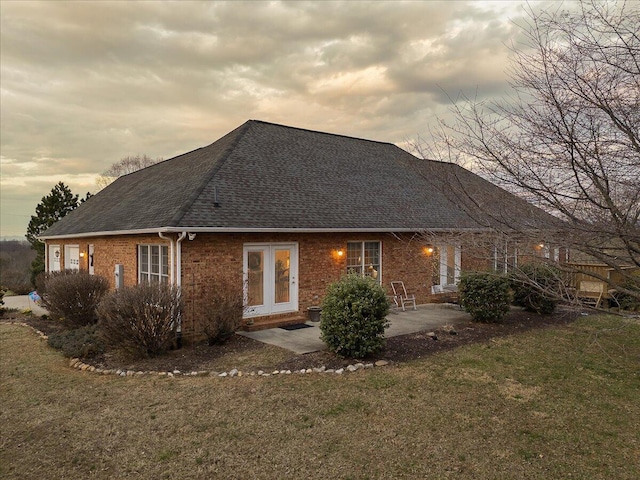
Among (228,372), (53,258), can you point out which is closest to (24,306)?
(53,258)

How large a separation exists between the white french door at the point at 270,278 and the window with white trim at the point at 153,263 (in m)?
2.12

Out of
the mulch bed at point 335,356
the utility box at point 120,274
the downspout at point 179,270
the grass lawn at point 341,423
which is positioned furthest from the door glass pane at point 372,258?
the utility box at point 120,274

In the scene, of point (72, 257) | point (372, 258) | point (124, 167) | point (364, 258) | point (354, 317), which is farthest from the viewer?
point (124, 167)

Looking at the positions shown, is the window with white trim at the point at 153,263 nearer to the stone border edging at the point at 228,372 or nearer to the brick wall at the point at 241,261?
the brick wall at the point at 241,261

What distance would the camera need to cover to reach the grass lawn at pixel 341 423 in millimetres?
3936

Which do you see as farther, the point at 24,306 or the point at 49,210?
the point at 49,210

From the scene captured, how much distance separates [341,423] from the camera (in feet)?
15.9

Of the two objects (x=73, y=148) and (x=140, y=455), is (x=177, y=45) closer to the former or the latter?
(x=140, y=455)

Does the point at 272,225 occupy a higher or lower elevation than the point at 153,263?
higher

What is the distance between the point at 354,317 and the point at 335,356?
905 mm

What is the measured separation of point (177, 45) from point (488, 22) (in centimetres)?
1032

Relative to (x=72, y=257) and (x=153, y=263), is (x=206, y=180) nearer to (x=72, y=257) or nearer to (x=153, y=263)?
(x=153, y=263)

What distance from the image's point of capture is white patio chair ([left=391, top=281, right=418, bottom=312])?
13.1 metres

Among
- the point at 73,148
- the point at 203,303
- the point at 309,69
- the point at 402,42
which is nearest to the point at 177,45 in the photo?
the point at 309,69
